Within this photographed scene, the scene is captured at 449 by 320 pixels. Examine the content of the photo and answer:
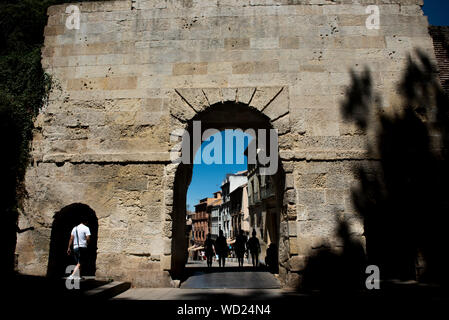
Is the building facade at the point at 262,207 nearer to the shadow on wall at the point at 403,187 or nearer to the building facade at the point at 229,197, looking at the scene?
the shadow on wall at the point at 403,187

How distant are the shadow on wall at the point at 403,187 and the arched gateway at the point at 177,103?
231mm

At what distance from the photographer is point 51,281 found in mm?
5070

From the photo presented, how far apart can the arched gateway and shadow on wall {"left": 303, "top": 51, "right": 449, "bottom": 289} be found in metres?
0.23

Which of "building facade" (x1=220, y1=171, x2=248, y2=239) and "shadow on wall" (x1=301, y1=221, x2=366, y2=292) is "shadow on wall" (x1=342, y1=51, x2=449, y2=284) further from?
"building facade" (x1=220, y1=171, x2=248, y2=239)

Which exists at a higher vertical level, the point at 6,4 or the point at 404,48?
the point at 6,4

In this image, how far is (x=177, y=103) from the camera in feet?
20.3

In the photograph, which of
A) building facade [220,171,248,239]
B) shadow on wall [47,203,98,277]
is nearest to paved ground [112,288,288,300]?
shadow on wall [47,203,98,277]

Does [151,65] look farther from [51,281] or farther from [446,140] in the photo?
[446,140]

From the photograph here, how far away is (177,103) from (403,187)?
462cm

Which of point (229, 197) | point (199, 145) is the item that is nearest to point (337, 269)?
point (199, 145)

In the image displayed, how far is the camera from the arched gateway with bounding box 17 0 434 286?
568 cm
